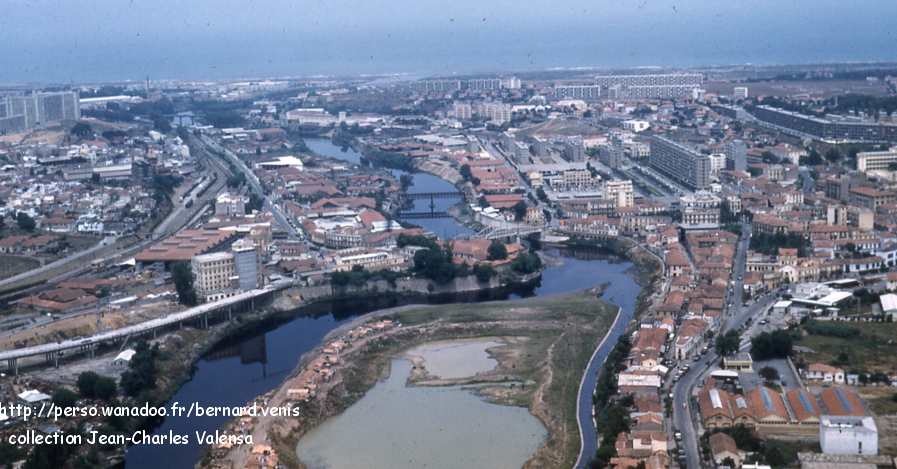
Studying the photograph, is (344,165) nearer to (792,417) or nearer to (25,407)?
(25,407)

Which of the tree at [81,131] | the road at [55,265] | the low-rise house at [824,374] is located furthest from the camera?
the tree at [81,131]

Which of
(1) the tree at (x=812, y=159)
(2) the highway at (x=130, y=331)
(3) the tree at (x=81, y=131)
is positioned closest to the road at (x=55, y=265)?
(2) the highway at (x=130, y=331)

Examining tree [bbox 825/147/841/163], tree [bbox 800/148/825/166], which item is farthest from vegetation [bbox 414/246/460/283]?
tree [bbox 825/147/841/163]


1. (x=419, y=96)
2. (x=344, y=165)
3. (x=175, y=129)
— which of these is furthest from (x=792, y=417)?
(x=419, y=96)

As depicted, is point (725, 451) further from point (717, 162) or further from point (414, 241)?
point (717, 162)

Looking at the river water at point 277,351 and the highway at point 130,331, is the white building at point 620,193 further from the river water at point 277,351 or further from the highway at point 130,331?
the highway at point 130,331
